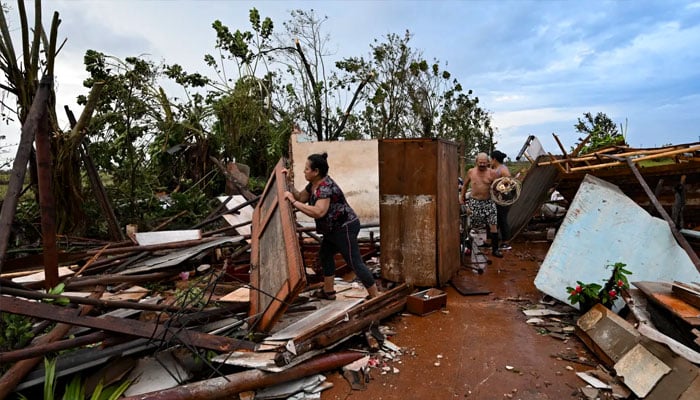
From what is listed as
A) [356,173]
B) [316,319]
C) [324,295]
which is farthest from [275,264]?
[356,173]

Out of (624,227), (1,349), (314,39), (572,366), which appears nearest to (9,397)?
(1,349)

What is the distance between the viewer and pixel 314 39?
49.7 feet

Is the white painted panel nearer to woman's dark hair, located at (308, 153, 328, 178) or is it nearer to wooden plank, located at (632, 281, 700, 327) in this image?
woman's dark hair, located at (308, 153, 328, 178)

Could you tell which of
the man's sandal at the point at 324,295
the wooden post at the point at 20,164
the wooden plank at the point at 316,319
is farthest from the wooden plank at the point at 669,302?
the wooden post at the point at 20,164

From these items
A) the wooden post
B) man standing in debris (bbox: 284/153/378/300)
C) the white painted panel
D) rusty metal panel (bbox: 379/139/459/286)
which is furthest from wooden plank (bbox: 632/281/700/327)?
the white painted panel

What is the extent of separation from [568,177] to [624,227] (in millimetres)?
2879

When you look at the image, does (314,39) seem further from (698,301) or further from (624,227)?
(698,301)

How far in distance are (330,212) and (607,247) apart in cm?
306

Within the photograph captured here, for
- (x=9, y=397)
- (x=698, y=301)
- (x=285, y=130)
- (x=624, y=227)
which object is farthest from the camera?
(x=285, y=130)

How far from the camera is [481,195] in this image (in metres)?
7.05

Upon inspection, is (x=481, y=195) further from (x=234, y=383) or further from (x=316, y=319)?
(x=234, y=383)

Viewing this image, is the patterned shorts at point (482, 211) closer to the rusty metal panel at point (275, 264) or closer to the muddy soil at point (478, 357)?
the muddy soil at point (478, 357)

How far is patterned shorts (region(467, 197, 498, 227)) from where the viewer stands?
7.06 metres

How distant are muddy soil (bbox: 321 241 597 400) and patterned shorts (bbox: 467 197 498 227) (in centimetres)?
195
